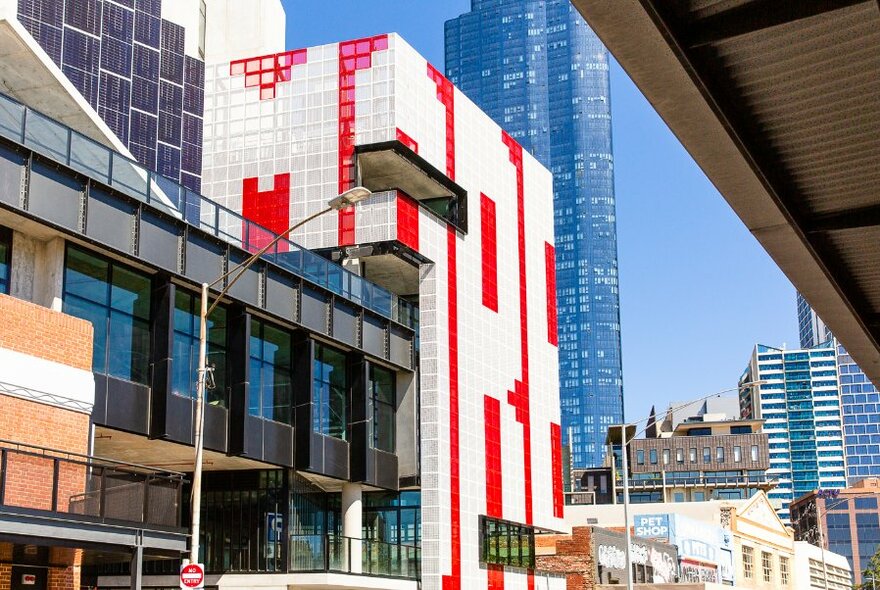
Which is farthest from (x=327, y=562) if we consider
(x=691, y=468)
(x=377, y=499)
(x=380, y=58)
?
(x=691, y=468)

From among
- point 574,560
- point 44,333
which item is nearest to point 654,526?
point 574,560

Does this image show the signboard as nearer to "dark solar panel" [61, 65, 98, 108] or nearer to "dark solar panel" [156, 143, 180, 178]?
"dark solar panel" [156, 143, 180, 178]

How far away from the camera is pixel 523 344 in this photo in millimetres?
54625

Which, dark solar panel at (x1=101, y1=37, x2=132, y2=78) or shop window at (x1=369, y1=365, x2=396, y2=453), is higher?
dark solar panel at (x1=101, y1=37, x2=132, y2=78)

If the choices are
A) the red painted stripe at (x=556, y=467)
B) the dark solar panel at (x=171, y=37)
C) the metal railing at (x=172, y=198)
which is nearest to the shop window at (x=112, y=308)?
the metal railing at (x=172, y=198)

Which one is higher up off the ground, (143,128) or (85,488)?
(143,128)

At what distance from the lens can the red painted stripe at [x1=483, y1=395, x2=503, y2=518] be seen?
4888cm

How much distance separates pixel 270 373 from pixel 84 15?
1306cm

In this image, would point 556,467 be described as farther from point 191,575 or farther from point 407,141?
point 191,575

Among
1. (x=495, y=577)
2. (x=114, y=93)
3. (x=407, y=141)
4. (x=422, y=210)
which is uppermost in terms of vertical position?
(x=407, y=141)

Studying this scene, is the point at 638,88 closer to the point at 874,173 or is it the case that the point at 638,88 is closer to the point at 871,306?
the point at 874,173

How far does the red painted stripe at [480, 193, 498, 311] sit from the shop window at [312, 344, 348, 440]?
10.8m

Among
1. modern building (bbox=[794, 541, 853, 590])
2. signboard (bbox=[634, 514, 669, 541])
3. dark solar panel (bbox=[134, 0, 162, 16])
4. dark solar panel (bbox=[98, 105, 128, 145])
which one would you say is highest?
dark solar panel (bbox=[134, 0, 162, 16])

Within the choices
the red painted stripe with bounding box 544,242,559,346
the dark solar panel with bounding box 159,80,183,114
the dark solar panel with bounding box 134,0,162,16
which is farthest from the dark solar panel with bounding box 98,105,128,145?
the red painted stripe with bounding box 544,242,559,346
